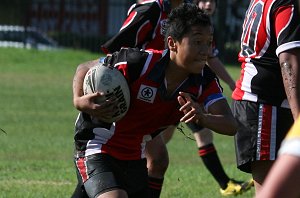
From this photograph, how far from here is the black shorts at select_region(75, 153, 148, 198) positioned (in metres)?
5.31

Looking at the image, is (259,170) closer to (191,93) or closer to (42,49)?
(191,93)

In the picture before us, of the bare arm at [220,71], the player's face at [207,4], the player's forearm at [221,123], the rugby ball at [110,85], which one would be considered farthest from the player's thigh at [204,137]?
the rugby ball at [110,85]

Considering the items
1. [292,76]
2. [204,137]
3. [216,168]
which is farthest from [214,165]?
[292,76]

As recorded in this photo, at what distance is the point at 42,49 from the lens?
27406 mm

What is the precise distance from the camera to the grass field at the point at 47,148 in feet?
27.9

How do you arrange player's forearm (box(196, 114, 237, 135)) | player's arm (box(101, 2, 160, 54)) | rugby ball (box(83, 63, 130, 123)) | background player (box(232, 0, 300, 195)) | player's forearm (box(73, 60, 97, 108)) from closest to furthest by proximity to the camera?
player's forearm (box(196, 114, 237, 135)) < rugby ball (box(83, 63, 130, 123)) < player's forearm (box(73, 60, 97, 108)) < background player (box(232, 0, 300, 195)) < player's arm (box(101, 2, 160, 54))

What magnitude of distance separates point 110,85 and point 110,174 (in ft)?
1.66

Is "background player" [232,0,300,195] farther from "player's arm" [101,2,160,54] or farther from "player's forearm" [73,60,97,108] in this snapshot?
"player's arm" [101,2,160,54]

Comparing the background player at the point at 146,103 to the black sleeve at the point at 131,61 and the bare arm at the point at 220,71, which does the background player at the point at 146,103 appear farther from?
the bare arm at the point at 220,71

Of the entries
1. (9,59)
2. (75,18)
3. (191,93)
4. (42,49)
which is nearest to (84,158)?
(191,93)

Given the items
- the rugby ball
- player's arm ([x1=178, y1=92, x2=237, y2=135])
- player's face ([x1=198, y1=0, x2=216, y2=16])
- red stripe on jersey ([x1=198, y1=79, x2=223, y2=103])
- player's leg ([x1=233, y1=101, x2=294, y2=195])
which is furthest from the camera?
player's face ([x1=198, y1=0, x2=216, y2=16])

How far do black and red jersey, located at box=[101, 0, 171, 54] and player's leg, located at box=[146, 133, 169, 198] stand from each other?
28.6 inches

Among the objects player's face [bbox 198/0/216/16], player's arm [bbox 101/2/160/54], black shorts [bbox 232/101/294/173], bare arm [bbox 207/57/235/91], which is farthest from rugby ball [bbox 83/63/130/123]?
bare arm [bbox 207/57/235/91]

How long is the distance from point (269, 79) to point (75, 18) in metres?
25.6
